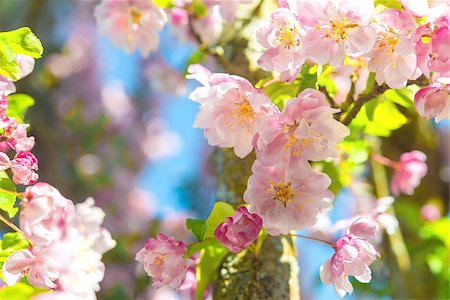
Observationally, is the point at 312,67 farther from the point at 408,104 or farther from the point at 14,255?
the point at 14,255

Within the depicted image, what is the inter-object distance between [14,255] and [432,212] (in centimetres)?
181

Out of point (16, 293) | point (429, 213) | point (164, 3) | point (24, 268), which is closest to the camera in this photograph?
point (16, 293)

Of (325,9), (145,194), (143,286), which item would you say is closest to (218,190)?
(325,9)

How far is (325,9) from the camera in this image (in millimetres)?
1073

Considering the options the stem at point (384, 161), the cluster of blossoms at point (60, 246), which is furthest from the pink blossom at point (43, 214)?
the stem at point (384, 161)

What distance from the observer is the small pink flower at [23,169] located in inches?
42.4

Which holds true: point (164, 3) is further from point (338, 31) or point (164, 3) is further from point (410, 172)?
point (410, 172)

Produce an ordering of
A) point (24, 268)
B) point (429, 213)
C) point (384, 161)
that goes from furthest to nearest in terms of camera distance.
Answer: point (429, 213)
point (384, 161)
point (24, 268)

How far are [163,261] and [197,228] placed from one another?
0.26 ft

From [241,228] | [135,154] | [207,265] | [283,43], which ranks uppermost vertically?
[283,43]

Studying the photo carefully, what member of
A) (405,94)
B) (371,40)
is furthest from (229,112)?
(405,94)

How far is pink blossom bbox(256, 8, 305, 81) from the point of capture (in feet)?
3.61

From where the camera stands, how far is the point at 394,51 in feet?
3.58

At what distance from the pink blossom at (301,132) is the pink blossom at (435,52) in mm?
158
